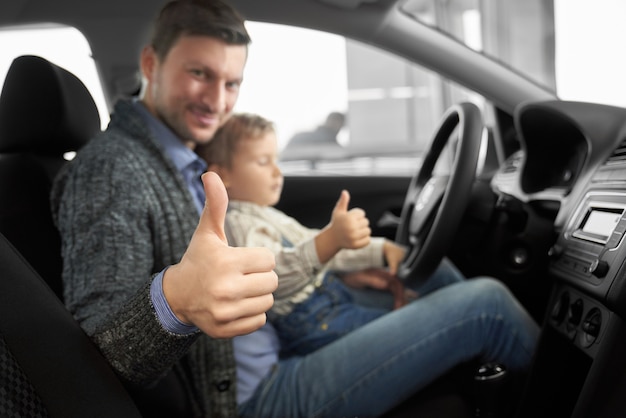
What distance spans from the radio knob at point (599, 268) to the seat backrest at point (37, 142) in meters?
0.72

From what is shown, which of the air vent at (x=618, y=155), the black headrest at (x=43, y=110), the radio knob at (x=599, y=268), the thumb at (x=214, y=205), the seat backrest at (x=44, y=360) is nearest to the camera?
the thumb at (x=214, y=205)

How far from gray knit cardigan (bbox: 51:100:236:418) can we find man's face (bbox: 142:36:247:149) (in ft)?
0.16

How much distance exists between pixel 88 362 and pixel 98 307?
76 millimetres

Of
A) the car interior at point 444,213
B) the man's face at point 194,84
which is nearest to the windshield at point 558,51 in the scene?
the car interior at point 444,213

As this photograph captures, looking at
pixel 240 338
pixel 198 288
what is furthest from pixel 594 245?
pixel 198 288

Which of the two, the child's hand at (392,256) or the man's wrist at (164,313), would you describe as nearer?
the man's wrist at (164,313)

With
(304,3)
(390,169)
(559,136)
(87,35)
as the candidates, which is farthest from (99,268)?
(390,169)

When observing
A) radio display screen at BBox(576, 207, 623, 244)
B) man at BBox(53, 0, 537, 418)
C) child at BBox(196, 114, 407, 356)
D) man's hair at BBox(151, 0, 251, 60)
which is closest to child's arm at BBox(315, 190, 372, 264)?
child at BBox(196, 114, 407, 356)

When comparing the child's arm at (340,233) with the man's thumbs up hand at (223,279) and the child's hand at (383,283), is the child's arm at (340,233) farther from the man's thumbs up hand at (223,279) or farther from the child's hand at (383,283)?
the child's hand at (383,283)

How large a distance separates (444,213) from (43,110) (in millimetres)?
654

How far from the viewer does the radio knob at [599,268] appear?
2.95ft

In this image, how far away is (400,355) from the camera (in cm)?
101

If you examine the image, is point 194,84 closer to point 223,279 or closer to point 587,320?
point 223,279

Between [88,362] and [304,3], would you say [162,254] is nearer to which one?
[88,362]
